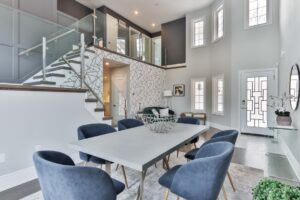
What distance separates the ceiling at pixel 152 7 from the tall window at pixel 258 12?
1.85 metres

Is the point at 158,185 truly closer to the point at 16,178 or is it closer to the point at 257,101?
the point at 16,178

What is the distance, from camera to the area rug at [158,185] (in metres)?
2.03

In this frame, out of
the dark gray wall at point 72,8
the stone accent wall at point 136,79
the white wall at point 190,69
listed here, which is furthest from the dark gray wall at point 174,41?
the dark gray wall at point 72,8

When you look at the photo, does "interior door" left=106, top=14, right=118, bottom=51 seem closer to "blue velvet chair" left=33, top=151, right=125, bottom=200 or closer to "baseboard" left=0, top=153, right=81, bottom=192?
"baseboard" left=0, top=153, right=81, bottom=192

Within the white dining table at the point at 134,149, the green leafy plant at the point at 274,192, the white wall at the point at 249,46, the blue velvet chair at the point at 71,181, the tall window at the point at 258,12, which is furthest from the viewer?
the tall window at the point at 258,12

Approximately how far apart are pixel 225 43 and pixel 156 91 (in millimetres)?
3450

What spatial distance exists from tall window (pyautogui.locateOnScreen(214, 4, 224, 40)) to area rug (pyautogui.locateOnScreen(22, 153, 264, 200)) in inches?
207

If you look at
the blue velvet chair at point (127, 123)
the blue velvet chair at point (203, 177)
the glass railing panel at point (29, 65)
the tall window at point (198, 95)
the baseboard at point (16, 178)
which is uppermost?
the glass railing panel at point (29, 65)

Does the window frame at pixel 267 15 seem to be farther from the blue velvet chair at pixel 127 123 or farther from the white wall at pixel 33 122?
the white wall at pixel 33 122

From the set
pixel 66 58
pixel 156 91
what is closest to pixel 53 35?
pixel 66 58

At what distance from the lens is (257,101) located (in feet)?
18.2

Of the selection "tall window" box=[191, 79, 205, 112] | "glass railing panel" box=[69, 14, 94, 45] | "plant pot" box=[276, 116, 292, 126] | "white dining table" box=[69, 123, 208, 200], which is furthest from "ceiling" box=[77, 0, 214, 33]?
"white dining table" box=[69, 123, 208, 200]

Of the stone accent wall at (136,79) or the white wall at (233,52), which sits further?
the white wall at (233,52)

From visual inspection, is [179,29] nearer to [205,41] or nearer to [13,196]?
[205,41]
